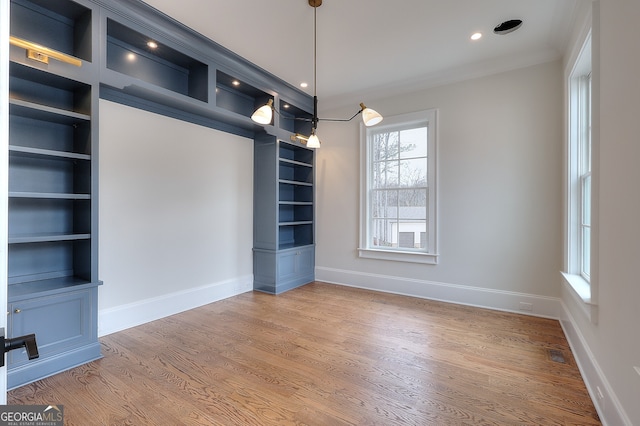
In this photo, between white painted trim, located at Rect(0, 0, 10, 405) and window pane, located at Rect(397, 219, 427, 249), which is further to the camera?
window pane, located at Rect(397, 219, 427, 249)

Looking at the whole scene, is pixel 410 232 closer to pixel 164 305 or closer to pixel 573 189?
pixel 573 189

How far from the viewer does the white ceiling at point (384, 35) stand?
2.74 metres

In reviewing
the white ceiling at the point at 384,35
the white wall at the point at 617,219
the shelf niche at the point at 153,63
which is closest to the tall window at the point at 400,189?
the white ceiling at the point at 384,35

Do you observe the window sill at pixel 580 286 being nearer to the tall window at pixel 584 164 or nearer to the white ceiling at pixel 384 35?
the tall window at pixel 584 164

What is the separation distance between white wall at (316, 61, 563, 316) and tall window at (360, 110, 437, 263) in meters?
0.14

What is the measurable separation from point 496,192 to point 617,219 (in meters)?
2.23

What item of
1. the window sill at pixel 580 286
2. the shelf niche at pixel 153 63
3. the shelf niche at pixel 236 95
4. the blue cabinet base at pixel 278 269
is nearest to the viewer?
the window sill at pixel 580 286

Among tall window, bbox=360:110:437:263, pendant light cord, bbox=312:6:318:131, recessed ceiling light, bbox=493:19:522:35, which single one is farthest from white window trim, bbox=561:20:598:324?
pendant light cord, bbox=312:6:318:131

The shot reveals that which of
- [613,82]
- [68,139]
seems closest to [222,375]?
[68,139]

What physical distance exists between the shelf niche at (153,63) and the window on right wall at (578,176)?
3.84m

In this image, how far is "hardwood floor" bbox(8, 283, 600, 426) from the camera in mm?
1866

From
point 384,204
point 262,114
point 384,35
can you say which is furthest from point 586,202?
point 262,114

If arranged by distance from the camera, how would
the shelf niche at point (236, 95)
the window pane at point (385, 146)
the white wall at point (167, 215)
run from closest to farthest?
the white wall at point (167, 215) < the shelf niche at point (236, 95) < the window pane at point (385, 146)

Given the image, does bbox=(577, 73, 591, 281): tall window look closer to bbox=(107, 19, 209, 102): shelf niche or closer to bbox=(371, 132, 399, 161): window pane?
bbox=(371, 132, 399, 161): window pane
